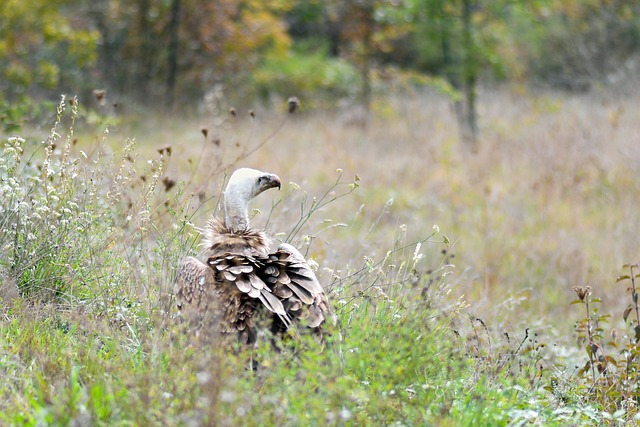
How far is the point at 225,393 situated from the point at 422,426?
2.79ft

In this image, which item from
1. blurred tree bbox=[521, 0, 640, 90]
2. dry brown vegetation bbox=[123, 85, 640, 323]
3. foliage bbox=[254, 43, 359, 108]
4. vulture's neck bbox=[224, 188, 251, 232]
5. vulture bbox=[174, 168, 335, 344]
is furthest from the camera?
blurred tree bbox=[521, 0, 640, 90]

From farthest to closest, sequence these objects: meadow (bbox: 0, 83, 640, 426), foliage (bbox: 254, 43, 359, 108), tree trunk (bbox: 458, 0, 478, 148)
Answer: foliage (bbox: 254, 43, 359, 108)
tree trunk (bbox: 458, 0, 478, 148)
meadow (bbox: 0, 83, 640, 426)

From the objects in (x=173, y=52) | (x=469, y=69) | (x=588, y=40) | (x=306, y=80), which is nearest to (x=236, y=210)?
(x=469, y=69)

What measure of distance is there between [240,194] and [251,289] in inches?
34.6

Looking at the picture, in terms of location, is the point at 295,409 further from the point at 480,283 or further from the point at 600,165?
the point at 600,165

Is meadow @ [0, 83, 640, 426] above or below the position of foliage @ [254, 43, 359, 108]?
above

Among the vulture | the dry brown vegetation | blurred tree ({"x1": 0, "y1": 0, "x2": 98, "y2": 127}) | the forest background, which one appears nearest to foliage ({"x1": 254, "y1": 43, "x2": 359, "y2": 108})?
the forest background

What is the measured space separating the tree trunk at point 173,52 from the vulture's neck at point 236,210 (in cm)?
1185

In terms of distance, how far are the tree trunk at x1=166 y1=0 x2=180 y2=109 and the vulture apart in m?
12.4

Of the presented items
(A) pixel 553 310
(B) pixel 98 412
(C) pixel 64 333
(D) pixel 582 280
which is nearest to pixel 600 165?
(D) pixel 582 280

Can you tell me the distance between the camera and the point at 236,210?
5.10 metres

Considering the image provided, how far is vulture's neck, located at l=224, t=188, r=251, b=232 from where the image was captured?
5.09 m

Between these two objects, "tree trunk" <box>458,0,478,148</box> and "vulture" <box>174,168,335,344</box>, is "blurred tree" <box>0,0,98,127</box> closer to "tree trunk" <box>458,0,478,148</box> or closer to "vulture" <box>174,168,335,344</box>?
"tree trunk" <box>458,0,478,148</box>

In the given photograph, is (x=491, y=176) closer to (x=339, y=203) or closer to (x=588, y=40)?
(x=339, y=203)
